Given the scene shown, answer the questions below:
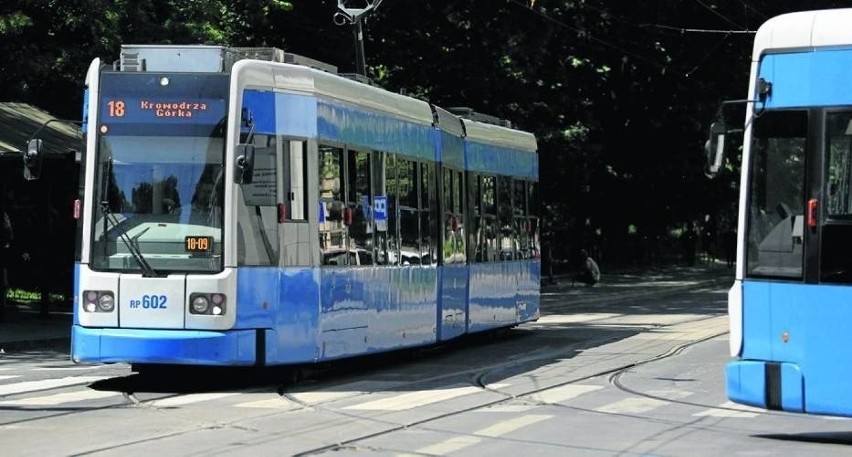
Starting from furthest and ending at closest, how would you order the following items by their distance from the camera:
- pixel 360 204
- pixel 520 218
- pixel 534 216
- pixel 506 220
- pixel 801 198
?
pixel 534 216 → pixel 520 218 → pixel 506 220 → pixel 360 204 → pixel 801 198

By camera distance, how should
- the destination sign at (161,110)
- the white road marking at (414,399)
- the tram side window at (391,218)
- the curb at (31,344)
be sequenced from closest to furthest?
the white road marking at (414,399), the destination sign at (161,110), the tram side window at (391,218), the curb at (31,344)

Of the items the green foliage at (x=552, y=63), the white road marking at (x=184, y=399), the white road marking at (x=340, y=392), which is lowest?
the white road marking at (x=340, y=392)

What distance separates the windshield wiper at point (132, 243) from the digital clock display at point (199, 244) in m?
0.39

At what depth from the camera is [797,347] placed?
420 inches

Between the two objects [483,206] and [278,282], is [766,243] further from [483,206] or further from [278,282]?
[483,206]

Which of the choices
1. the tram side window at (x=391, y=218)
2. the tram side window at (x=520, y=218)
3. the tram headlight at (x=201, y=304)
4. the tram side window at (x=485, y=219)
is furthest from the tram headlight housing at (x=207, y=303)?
the tram side window at (x=520, y=218)

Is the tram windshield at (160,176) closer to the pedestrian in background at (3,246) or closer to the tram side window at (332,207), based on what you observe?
the tram side window at (332,207)

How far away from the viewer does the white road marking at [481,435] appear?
10461 millimetres

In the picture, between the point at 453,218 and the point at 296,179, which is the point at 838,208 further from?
the point at 453,218

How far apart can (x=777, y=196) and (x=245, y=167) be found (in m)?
5.30

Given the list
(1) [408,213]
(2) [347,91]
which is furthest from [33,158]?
(1) [408,213]

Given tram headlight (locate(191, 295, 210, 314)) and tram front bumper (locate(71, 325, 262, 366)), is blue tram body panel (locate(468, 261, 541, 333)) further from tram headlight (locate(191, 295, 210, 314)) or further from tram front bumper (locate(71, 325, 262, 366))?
tram headlight (locate(191, 295, 210, 314))

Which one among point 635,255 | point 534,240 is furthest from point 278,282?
point 635,255

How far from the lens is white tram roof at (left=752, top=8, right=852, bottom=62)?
10.8 metres
